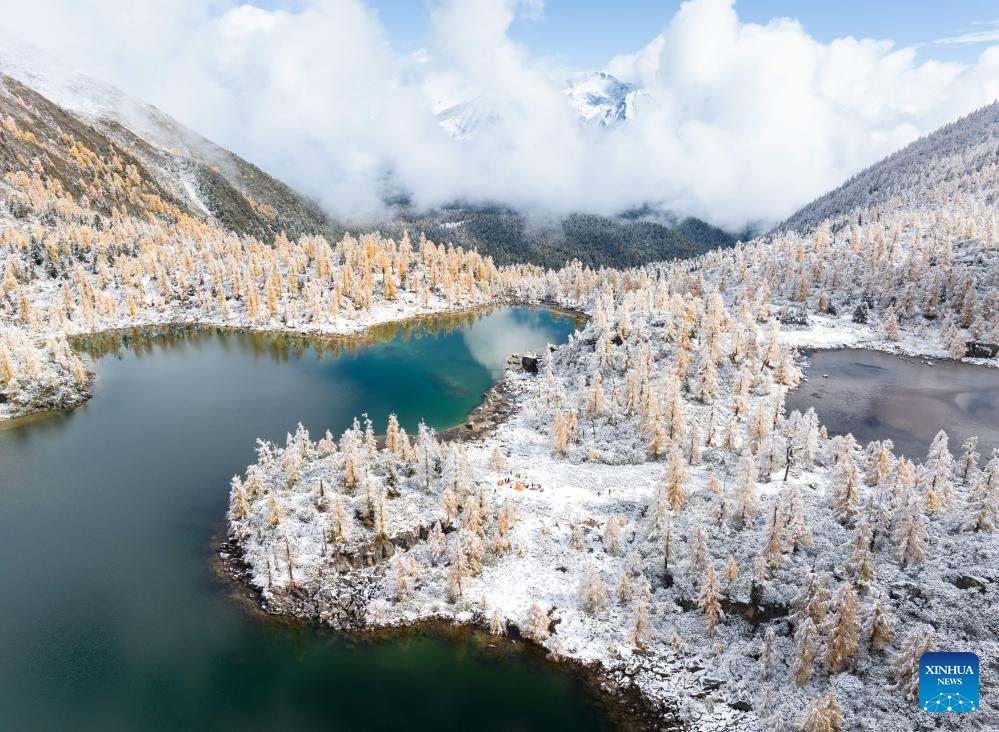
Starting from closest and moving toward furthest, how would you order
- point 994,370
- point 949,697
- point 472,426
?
point 949,697 < point 472,426 < point 994,370

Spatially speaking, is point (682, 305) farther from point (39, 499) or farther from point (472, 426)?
point (39, 499)

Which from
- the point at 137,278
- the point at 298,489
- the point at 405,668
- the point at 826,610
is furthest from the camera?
the point at 137,278

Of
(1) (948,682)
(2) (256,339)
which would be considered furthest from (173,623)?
(2) (256,339)

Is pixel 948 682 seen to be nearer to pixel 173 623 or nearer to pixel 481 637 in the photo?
pixel 481 637

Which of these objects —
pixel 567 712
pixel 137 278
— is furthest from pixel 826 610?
pixel 137 278

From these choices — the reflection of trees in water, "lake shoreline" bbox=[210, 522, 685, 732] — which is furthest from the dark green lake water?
the reflection of trees in water

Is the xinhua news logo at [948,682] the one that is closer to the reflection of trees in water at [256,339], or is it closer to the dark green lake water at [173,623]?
the dark green lake water at [173,623]
